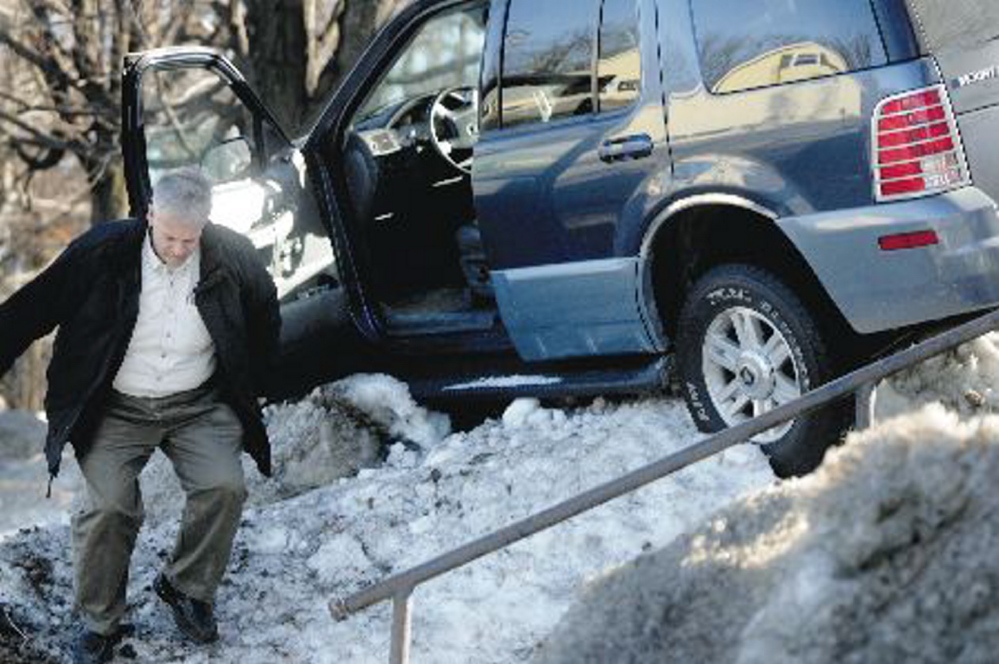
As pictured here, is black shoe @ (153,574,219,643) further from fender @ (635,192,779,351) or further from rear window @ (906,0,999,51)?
rear window @ (906,0,999,51)

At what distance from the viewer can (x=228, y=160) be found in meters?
6.93

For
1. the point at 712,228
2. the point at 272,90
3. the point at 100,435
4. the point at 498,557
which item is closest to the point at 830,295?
the point at 712,228

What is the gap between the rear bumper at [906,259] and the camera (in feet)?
16.2

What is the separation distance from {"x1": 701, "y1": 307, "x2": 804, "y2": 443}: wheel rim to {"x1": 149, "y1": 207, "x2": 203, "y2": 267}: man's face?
1856 millimetres

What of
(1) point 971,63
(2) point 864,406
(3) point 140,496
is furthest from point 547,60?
(2) point 864,406

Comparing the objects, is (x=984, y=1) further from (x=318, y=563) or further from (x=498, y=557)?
(x=318, y=563)

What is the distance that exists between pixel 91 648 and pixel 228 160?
2434 mm

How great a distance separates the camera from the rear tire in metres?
5.35

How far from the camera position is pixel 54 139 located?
14.3m

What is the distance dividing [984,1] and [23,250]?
19.0 metres

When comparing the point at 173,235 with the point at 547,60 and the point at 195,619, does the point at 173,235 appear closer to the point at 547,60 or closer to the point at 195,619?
the point at 195,619

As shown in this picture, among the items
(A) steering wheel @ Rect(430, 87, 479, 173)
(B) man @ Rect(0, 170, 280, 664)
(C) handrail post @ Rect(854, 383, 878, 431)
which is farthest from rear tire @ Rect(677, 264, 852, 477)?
(A) steering wheel @ Rect(430, 87, 479, 173)

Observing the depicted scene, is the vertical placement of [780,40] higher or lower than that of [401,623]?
higher

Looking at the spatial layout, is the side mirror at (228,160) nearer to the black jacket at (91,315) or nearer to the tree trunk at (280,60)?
the black jacket at (91,315)
